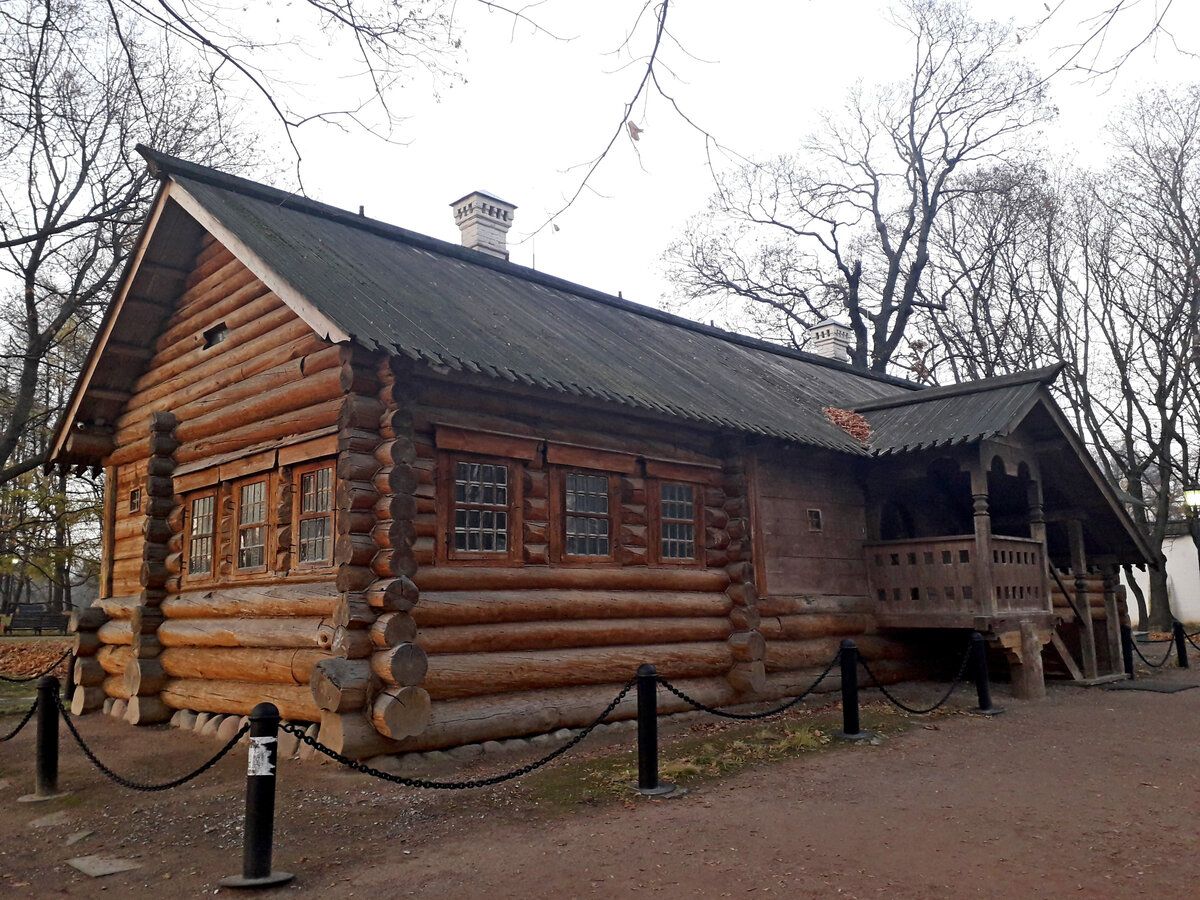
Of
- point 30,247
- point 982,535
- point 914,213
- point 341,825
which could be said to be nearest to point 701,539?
point 982,535

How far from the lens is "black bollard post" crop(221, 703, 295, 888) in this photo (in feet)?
19.0

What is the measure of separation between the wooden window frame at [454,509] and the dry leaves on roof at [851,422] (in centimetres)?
645

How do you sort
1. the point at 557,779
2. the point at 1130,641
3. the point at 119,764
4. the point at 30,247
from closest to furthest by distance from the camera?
the point at 557,779 < the point at 119,764 < the point at 1130,641 < the point at 30,247

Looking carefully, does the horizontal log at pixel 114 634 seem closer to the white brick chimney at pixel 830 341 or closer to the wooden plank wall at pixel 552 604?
the wooden plank wall at pixel 552 604

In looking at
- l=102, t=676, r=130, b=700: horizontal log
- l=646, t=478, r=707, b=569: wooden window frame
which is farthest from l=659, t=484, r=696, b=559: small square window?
l=102, t=676, r=130, b=700: horizontal log

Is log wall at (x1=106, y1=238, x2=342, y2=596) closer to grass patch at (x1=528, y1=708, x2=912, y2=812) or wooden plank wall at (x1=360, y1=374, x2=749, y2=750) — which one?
wooden plank wall at (x1=360, y1=374, x2=749, y2=750)

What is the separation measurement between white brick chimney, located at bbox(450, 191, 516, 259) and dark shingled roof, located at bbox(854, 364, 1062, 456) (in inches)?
269

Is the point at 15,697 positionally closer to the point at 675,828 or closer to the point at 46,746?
the point at 46,746

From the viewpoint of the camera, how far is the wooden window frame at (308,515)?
9.66 meters

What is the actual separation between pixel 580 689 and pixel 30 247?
16.8 metres

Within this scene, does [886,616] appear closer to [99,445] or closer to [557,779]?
[557,779]

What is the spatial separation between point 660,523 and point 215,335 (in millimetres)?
6183

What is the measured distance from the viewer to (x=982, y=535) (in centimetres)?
1291

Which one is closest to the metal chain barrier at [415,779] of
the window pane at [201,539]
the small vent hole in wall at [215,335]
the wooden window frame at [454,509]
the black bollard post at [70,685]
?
the wooden window frame at [454,509]
